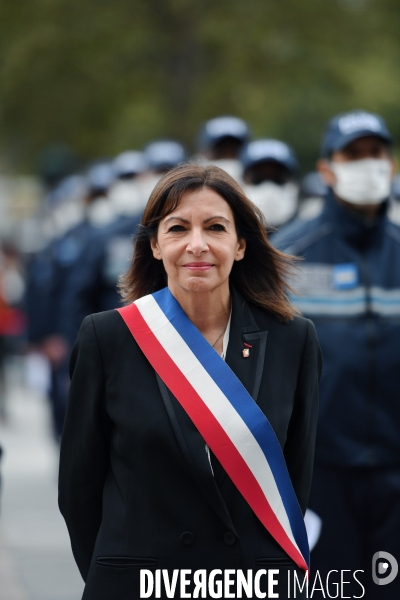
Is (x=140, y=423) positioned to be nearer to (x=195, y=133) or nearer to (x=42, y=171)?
(x=195, y=133)

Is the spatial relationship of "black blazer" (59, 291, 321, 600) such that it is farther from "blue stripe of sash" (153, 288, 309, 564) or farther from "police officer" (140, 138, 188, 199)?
"police officer" (140, 138, 188, 199)

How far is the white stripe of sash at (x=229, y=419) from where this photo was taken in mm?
4098

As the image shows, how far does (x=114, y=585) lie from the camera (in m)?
4.06

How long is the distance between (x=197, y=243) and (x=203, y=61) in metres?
18.4

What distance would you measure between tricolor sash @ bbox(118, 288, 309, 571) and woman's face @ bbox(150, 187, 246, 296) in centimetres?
13

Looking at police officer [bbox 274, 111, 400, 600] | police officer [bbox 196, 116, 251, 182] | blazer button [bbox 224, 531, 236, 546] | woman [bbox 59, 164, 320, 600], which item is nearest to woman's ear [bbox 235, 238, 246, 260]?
woman [bbox 59, 164, 320, 600]

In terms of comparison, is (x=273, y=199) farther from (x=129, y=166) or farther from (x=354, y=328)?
(x=129, y=166)

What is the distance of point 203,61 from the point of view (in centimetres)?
2220

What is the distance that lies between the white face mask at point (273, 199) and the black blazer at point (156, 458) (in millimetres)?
4064

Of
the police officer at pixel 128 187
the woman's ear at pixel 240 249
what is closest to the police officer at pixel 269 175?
the police officer at pixel 128 187

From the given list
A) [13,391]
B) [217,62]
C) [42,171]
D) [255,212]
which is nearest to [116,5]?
[217,62]

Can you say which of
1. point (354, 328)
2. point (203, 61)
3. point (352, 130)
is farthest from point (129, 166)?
point (203, 61)

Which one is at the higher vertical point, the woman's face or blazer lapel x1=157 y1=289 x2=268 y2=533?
the woman's face

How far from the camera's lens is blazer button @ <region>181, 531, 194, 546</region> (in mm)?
4008
